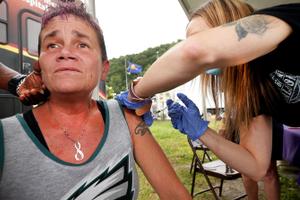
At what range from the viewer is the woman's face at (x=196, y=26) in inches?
55.4

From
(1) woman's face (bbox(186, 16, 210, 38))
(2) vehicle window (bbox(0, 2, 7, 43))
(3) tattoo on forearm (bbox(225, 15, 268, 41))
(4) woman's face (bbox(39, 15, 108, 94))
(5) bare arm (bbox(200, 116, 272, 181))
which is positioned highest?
(2) vehicle window (bbox(0, 2, 7, 43))

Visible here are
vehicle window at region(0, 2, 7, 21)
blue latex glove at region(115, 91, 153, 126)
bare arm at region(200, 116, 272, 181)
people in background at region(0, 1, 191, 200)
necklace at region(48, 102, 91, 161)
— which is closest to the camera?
people in background at region(0, 1, 191, 200)

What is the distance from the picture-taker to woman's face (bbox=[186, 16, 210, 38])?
1.41 m

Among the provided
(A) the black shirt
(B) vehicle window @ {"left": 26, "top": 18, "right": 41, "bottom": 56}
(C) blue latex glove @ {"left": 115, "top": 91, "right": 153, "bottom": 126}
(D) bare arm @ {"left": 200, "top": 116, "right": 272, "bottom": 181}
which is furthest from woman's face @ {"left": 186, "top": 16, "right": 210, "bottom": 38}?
(B) vehicle window @ {"left": 26, "top": 18, "right": 41, "bottom": 56}

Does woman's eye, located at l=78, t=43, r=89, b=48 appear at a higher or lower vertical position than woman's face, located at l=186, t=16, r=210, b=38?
lower

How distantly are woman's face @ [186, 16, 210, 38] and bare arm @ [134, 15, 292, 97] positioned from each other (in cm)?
34

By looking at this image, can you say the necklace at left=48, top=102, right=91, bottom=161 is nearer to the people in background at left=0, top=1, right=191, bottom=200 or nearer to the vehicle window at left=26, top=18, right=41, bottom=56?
the people in background at left=0, top=1, right=191, bottom=200

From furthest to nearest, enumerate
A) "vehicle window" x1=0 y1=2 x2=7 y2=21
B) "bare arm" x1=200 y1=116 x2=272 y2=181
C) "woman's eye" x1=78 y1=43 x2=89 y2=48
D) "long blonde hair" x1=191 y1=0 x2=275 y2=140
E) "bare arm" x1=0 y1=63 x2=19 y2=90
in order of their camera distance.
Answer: "vehicle window" x1=0 y1=2 x2=7 y2=21
"bare arm" x1=0 y1=63 x2=19 y2=90
"bare arm" x1=200 y1=116 x2=272 y2=181
"long blonde hair" x1=191 y1=0 x2=275 y2=140
"woman's eye" x1=78 y1=43 x2=89 y2=48

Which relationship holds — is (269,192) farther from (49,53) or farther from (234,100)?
(49,53)

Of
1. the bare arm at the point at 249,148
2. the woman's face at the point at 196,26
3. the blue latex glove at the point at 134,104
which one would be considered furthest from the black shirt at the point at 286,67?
the blue latex glove at the point at 134,104

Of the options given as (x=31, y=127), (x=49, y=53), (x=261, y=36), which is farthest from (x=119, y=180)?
(x=261, y=36)

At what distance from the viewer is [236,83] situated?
1628 mm

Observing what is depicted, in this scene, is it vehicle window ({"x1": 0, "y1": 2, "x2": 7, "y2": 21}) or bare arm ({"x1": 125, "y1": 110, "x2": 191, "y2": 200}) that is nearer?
bare arm ({"x1": 125, "y1": 110, "x2": 191, "y2": 200})

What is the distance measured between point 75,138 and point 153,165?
0.39 meters
